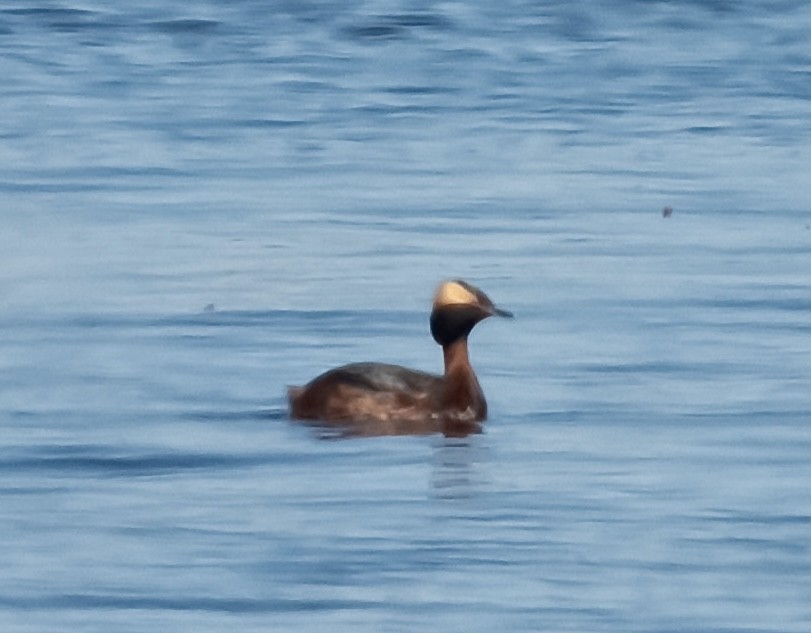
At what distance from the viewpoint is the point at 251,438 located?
13.0m

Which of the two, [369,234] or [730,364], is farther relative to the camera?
[369,234]

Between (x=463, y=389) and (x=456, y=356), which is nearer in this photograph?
(x=463, y=389)

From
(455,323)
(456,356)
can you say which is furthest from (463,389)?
(455,323)

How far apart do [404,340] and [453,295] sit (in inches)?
Result: 49.0

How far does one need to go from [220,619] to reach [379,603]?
1.84 ft

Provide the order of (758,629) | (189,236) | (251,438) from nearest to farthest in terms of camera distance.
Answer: (758,629) → (251,438) → (189,236)

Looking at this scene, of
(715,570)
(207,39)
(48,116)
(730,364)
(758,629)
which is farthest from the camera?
(207,39)

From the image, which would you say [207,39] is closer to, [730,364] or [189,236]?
[189,236]

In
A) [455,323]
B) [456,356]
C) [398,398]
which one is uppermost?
[455,323]

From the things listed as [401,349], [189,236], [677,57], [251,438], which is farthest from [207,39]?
[251,438]

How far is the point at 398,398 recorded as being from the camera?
1377 cm

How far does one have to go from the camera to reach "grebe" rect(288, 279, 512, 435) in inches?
530

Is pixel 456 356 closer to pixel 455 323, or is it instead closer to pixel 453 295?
pixel 455 323

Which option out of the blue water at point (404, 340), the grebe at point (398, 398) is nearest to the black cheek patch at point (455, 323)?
the grebe at point (398, 398)
